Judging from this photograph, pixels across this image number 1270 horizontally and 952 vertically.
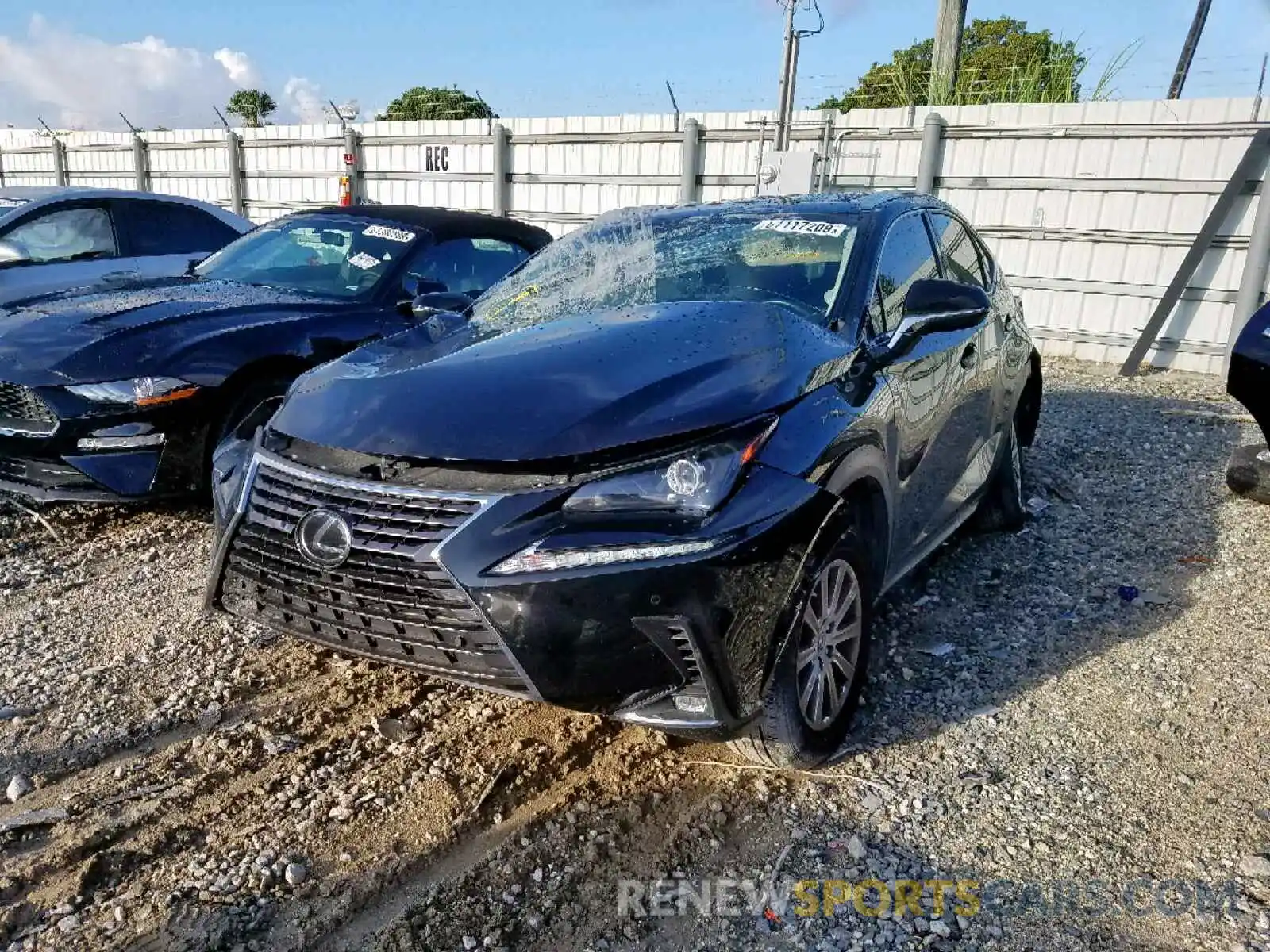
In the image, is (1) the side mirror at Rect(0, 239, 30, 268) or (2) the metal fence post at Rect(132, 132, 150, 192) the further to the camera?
(2) the metal fence post at Rect(132, 132, 150, 192)

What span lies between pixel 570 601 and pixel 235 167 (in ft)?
57.0

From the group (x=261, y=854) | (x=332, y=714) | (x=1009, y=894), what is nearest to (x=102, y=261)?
(x=332, y=714)

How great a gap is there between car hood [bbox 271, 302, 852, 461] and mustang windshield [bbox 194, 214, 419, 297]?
2.48 m

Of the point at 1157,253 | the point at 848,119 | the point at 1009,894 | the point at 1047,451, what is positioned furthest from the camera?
the point at 848,119

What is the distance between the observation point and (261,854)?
2.36 metres

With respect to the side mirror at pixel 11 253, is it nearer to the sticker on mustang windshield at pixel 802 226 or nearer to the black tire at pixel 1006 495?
the sticker on mustang windshield at pixel 802 226

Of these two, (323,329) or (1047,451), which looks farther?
(1047,451)

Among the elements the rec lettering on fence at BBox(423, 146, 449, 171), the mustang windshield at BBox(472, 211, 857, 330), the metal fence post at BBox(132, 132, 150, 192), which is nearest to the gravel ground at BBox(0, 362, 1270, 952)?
the mustang windshield at BBox(472, 211, 857, 330)

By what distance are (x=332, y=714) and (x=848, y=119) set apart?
9.78m

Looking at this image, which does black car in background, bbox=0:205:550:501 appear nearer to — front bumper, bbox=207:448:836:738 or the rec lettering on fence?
front bumper, bbox=207:448:836:738

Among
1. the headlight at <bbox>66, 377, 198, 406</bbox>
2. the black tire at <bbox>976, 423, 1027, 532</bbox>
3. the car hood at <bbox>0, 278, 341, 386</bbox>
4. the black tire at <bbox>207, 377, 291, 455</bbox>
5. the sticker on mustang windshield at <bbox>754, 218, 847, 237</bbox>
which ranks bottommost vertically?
the black tire at <bbox>976, 423, 1027, 532</bbox>

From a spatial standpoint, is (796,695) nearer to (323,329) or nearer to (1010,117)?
(323,329)

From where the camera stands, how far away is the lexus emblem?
7.84ft

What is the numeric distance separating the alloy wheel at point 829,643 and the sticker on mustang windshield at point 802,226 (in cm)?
136
